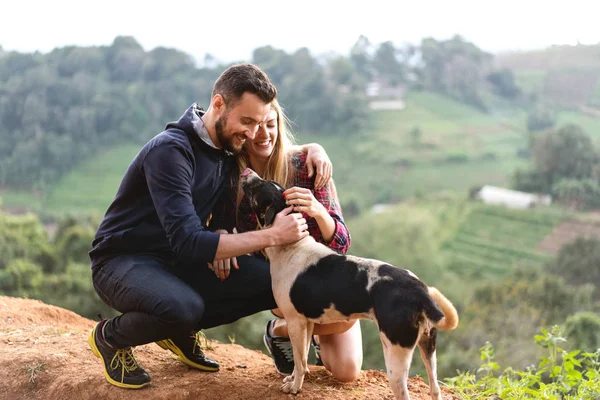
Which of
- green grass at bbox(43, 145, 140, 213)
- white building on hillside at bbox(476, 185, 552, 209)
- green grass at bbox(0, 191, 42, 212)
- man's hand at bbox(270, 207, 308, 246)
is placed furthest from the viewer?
white building on hillside at bbox(476, 185, 552, 209)

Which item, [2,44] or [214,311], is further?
[2,44]

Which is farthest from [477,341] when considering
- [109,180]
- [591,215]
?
[109,180]

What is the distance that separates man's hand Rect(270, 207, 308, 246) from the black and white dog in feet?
0.29

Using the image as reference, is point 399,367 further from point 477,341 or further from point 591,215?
point 591,215

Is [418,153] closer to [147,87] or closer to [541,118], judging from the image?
[541,118]

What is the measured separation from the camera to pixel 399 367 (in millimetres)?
3363

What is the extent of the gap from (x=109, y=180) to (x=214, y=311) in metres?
37.5

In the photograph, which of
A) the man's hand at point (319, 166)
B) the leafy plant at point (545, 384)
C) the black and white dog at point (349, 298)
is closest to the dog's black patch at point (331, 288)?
the black and white dog at point (349, 298)

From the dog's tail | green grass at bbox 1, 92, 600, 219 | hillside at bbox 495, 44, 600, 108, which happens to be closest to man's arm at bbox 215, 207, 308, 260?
the dog's tail

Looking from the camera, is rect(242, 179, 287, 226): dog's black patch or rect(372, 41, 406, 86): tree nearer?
rect(242, 179, 287, 226): dog's black patch

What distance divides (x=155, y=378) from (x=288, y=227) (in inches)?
58.2

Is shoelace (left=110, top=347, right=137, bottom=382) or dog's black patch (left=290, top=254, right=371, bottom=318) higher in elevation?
dog's black patch (left=290, top=254, right=371, bottom=318)

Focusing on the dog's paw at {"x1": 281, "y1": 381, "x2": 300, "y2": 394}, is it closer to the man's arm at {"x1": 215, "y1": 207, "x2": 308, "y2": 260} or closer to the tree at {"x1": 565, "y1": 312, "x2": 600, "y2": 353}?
the man's arm at {"x1": 215, "y1": 207, "x2": 308, "y2": 260}

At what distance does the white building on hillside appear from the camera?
38.6 m
